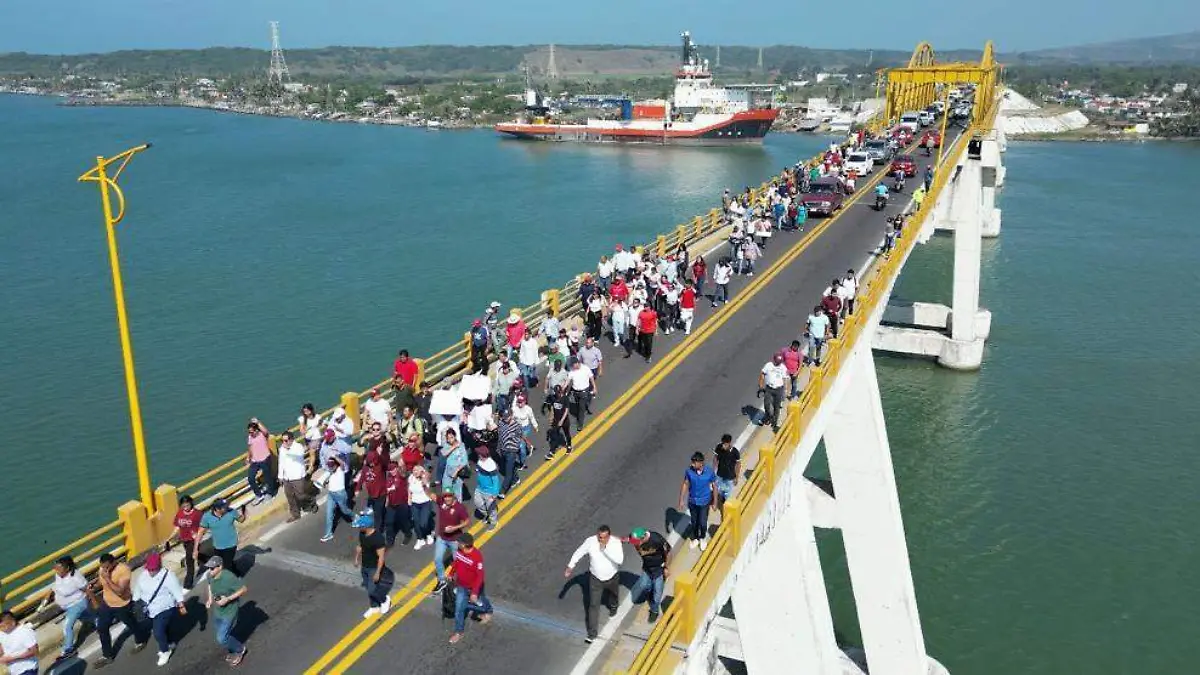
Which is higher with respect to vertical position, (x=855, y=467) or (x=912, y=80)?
(x=912, y=80)

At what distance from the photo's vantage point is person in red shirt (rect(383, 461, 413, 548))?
41.2 feet

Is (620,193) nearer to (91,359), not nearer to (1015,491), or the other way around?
(91,359)

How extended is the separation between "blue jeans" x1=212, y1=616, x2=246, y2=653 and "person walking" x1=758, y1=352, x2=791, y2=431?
9.62m

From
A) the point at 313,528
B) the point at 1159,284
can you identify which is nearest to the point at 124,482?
the point at 313,528

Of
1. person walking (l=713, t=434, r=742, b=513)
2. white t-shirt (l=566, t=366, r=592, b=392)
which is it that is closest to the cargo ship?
white t-shirt (l=566, t=366, r=592, b=392)

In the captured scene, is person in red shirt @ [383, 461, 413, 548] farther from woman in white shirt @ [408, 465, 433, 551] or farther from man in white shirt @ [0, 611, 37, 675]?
man in white shirt @ [0, 611, 37, 675]

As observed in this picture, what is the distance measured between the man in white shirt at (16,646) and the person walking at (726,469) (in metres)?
8.65

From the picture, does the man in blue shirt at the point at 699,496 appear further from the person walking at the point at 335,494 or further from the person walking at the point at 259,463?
the person walking at the point at 259,463

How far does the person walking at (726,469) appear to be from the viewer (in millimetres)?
12977

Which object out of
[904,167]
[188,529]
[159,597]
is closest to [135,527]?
[188,529]

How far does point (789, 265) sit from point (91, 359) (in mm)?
29139

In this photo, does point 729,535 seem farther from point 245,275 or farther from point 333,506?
point 245,275

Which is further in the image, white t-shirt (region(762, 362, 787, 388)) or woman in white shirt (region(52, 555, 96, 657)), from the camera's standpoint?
white t-shirt (region(762, 362, 787, 388))

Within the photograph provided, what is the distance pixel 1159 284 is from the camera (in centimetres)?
5250
